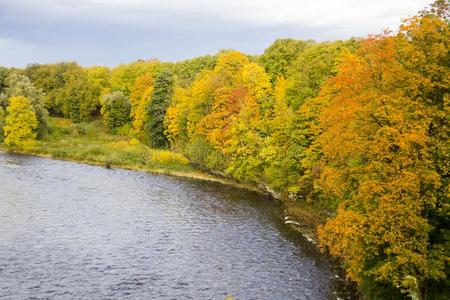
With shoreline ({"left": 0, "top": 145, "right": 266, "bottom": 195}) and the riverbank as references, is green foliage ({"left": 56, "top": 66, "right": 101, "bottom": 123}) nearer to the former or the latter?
the riverbank

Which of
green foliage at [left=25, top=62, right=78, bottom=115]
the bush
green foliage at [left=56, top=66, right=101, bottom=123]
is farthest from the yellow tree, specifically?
green foliage at [left=25, top=62, right=78, bottom=115]

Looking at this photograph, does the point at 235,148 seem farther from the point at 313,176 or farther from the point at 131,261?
the point at 131,261

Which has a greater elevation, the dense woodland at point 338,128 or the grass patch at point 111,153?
A: the dense woodland at point 338,128

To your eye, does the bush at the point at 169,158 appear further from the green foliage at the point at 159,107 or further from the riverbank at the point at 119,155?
the green foliage at the point at 159,107

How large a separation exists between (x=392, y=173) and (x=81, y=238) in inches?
1088

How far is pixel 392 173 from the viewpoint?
79.3 ft

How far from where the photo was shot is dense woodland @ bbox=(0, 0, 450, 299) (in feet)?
76.3

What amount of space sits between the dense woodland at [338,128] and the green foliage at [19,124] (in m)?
0.26

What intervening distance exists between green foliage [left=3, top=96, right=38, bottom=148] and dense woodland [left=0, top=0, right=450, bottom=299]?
26 cm

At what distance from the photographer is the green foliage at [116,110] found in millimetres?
110250

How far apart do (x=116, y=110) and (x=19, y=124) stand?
2715cm

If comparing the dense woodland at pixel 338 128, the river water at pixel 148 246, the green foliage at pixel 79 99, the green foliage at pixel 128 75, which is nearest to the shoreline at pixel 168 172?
the dense woodland at pixel 338 128

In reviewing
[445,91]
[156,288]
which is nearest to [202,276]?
[156,288]

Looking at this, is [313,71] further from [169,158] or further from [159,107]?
[159,107]
